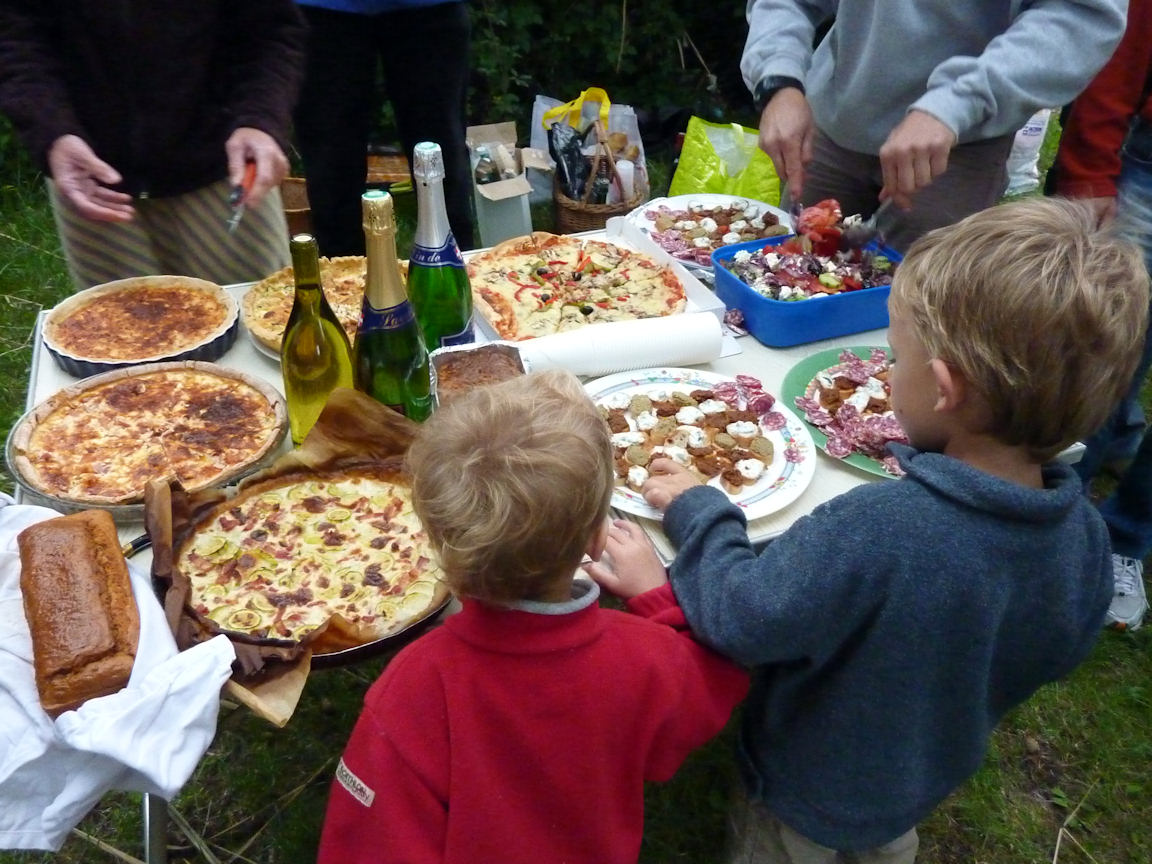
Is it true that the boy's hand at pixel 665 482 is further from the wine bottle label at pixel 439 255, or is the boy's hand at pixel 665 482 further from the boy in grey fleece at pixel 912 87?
the boy in grey fleece at pixel 912 87

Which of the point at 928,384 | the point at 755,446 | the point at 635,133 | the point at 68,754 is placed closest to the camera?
the point at 68,754

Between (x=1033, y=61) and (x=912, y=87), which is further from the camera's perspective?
(x=912, y=87)

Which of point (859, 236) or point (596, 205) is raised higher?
point (859, 236)

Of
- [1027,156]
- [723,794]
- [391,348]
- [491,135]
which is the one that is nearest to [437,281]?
[391,348]

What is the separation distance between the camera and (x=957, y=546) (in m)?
1.24

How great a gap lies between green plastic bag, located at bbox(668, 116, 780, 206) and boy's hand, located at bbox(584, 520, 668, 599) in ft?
7.89

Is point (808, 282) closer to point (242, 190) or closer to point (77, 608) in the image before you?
point (242, 190)

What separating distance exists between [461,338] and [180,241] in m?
1.00

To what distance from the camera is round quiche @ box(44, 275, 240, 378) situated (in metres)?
2.02

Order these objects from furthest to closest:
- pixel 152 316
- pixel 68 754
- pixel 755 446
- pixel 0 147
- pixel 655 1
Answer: pixel 655 1, pixel 0 147, pixel 152 316, pixel 755 446, pixel 68 754

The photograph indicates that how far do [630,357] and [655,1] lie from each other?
529 centimetres

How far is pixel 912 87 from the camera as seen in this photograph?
2.52 metres

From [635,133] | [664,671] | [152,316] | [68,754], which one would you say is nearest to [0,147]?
[635,133]

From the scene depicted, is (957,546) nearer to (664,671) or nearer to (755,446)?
(664,671)
